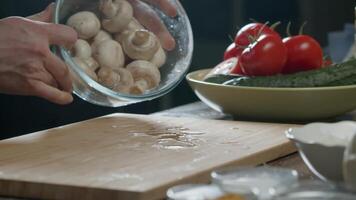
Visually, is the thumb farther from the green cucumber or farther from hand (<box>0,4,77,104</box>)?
the green cucumber

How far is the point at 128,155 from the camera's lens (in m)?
1.27

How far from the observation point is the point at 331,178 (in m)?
1.03

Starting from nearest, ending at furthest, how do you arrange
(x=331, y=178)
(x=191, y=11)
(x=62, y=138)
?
(x=331, y=178), (x=62, y=138), (x=191, y=11)

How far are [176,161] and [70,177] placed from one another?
0.52 feet

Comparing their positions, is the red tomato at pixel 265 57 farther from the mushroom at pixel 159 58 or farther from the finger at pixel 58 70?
the finger at pixel 58 70

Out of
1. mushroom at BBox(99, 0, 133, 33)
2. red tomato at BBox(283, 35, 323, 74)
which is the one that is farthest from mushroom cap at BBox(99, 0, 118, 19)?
red tomato at BBox(283, 35, 323, 74)

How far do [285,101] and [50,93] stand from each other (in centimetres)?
41

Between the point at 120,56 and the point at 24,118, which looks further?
the point at 24,118

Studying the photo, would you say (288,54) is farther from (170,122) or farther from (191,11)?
(191,11)

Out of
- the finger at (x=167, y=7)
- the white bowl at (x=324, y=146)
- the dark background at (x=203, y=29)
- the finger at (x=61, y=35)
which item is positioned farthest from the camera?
the dark background at (x=203, y=29)

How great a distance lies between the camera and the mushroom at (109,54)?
154cm

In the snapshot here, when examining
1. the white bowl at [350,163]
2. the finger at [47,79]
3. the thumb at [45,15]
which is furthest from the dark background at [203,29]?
the white bowl at [350,163]

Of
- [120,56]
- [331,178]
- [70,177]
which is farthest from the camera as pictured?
[120,56]

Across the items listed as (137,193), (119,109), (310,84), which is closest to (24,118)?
(119,109)
